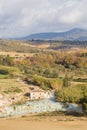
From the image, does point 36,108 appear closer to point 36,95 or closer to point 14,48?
point 36,95

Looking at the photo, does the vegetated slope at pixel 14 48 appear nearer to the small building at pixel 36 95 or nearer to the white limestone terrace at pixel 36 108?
the small building at pixel 36 95

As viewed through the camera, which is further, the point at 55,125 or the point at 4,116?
the point at 4,116

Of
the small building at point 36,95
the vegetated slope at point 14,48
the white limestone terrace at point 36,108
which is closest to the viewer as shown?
the white limestone terrace at point 36,108

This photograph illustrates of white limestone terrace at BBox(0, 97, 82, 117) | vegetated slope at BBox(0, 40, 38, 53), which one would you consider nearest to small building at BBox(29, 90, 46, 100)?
white limestone terrace at BBox(0, 97, 82, 117)

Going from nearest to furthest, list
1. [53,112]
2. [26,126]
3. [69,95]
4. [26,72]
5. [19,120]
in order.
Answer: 1. [26,126]
2. [19,120]
3. [53,112]
4. [69,95]
5. [26,72]

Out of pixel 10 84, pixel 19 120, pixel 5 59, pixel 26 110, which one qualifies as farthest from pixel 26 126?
pixel 5 59

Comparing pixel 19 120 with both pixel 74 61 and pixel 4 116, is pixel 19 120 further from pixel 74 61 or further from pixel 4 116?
pixel 74 61

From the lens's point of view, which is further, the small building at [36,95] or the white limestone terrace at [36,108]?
the small building at [36,95]

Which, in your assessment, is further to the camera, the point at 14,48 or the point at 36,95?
the point at 14,48

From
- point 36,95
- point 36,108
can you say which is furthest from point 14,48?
point 36,108

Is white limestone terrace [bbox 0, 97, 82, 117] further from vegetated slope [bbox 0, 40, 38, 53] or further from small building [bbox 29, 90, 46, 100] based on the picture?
vegetated slope [bbox 0, 40, 38, 53]

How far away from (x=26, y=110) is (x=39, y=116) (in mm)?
2102

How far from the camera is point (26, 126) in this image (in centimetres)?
3177

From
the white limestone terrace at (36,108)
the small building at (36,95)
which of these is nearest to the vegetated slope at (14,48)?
the small building at (36,95)
